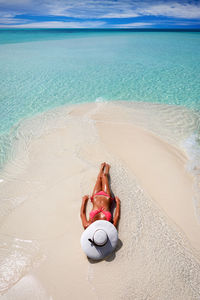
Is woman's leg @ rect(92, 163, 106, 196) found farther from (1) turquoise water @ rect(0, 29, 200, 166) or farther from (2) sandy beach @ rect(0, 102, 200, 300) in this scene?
(1) turquoise water @ rect(0, 29, 200, 166)

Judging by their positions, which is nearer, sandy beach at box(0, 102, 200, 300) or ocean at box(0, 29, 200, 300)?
sandy beach at box(0, 102, 200, 300)

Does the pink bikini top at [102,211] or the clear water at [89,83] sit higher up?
the clear water at [89,83]

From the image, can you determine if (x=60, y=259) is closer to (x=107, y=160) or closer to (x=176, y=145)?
(x=107, y=160)

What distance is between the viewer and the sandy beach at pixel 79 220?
3100 mm

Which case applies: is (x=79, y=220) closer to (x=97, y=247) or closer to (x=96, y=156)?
(x=97, y=247)

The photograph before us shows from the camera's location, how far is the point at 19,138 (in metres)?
6.91

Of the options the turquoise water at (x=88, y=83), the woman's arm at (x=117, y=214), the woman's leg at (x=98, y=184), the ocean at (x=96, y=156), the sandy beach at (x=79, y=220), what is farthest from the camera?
the turquoise water at (x=88, y=83)

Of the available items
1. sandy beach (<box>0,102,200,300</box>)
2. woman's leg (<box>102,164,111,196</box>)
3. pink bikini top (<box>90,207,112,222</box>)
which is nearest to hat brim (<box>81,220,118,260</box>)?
sandy beach (<box>0,102,200,300</box>)

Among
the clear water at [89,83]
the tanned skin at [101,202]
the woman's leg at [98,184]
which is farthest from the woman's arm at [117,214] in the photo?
the clear water at [89,83]

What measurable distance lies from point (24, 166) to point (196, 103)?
8.82m

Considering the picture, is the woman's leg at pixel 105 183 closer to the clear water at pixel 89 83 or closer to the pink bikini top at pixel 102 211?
the pink bikini top at pixel 102 211

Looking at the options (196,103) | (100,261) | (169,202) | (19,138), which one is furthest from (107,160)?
(196,103)

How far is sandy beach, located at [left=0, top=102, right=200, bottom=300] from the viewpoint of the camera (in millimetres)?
3100

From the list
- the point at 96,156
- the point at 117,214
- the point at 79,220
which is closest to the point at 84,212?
the point at 79,220
